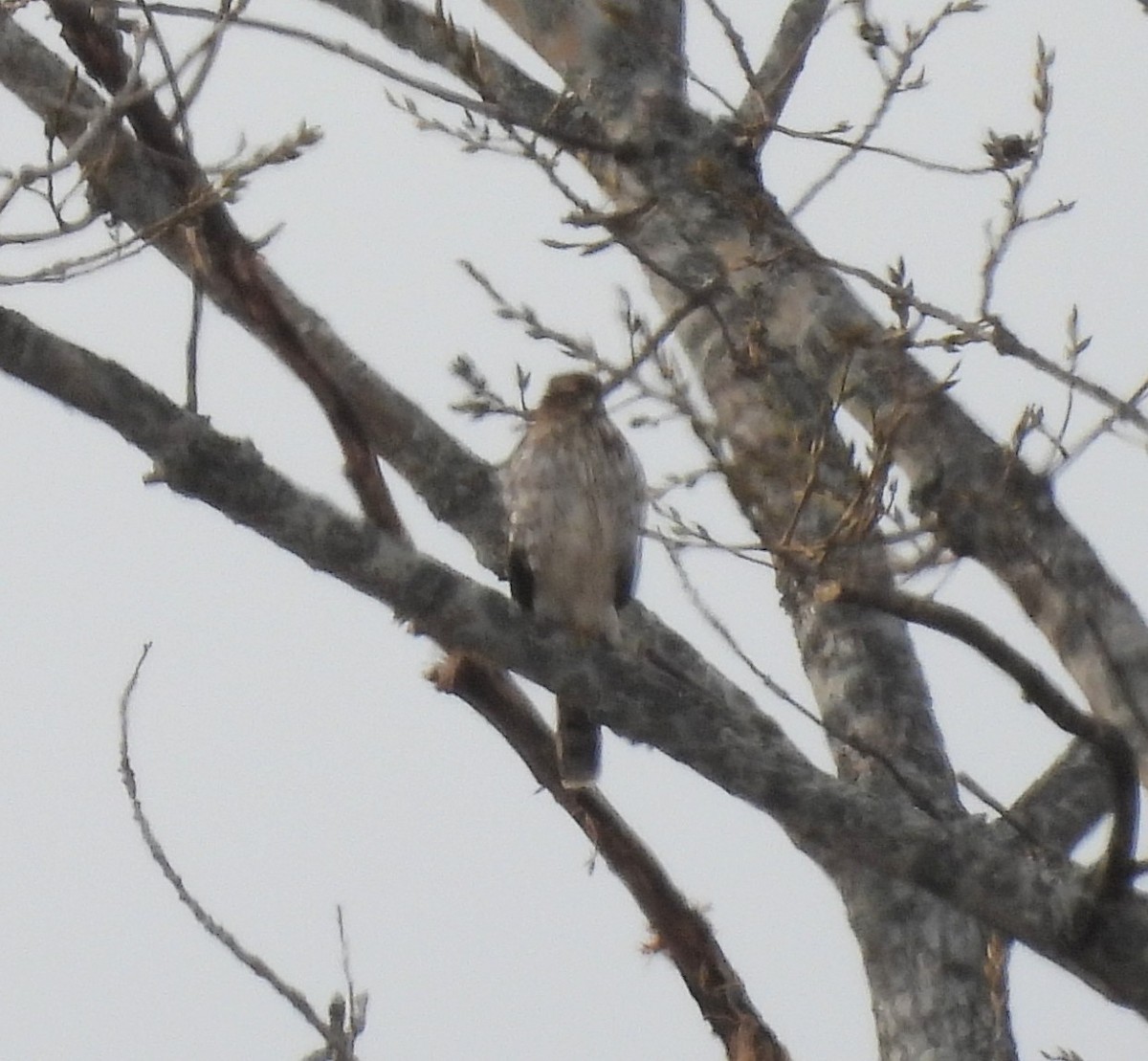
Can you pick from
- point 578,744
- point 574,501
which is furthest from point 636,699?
point 574,501

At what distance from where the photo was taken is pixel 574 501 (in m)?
4.81

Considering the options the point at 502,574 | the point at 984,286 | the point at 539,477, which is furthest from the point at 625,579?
the point at 984,286

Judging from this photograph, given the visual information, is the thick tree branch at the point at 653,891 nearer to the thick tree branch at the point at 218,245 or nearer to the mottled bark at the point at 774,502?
the mottled bark at the point at 774,502

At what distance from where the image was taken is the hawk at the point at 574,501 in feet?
15.7

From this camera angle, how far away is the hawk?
4.79m

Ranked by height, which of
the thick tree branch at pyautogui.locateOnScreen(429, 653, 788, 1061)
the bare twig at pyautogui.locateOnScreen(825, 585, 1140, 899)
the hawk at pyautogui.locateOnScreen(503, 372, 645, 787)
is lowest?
the bare twig at pyautogui.locateOnScreen(825, 585, 1140, 899)

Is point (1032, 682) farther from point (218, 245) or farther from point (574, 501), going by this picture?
point (574, 501)

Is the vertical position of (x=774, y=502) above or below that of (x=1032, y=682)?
above

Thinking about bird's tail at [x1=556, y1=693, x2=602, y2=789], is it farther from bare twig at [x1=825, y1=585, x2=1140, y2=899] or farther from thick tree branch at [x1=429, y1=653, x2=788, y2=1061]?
bare twig at [x1=825, y1=585, x2=1140, y2=899]

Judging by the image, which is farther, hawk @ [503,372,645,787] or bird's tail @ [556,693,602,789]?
hawk @ [503,372,645,787]

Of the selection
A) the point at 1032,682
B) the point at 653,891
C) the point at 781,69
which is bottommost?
the point at 1032,682

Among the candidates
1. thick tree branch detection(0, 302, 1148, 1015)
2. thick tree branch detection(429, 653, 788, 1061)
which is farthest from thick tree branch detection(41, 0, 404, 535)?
thick tree branch detection(429, 653, 788, 1061)

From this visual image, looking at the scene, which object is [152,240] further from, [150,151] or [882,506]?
[882,506]

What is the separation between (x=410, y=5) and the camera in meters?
4.87
